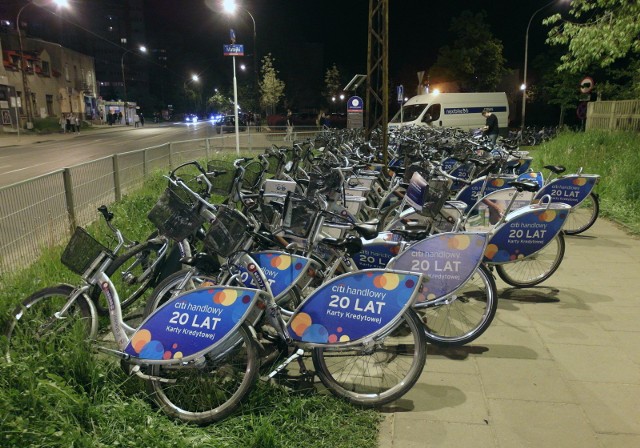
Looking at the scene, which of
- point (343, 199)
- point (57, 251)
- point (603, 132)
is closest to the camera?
point (57, 251)

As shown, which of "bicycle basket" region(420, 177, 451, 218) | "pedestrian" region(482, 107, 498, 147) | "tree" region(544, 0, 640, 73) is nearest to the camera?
"bicycle basket" region(420, 177, 451, 218)

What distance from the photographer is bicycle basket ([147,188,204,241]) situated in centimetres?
334

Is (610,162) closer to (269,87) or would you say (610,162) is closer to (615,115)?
(615,115)

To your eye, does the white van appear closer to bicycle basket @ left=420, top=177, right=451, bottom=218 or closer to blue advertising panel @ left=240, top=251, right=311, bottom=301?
bicycle basket @ left=420, top=177, right=451, bottom=218

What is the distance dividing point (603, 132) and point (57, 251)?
12.3 metres

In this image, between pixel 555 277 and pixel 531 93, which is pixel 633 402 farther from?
pixel 531 93

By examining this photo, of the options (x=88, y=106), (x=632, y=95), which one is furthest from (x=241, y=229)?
(x=88, y=106)

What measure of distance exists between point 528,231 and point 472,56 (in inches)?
1377

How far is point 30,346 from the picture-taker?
2.92 metres

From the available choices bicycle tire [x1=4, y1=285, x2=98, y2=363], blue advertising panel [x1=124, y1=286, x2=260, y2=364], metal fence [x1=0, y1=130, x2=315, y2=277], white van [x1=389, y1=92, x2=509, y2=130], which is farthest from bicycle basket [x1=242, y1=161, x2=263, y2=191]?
white van [x1=389, y1=92, x2=509, y2=130]

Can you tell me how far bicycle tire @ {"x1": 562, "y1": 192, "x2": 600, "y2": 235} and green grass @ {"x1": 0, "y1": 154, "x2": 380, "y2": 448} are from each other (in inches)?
213

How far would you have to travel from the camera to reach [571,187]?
582 cm

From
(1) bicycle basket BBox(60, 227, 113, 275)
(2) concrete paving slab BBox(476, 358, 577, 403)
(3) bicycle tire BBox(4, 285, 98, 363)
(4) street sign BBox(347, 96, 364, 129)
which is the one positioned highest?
(4) street sign BBox(347, 96, 364, 129)

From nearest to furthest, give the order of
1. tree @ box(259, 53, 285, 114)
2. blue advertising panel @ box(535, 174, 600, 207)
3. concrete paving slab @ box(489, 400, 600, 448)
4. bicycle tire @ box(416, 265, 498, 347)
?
concrete paving slab @ box(489, 400, 600, 448)
bicycle tire @ box(416, 265, 498, 347)
blue advertising panel @ box(535, 174, 600, 207)
tree @ box(259, 53, 285, 114)
